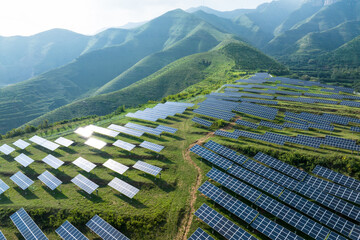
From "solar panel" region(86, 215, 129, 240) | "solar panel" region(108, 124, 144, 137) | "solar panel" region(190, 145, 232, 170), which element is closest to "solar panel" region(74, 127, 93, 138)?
"solar panel" region(108, 124, 144, 137)

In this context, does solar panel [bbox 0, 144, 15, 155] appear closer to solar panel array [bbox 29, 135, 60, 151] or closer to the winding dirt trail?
solar panel array [bbox 29, 135, 60, 151]

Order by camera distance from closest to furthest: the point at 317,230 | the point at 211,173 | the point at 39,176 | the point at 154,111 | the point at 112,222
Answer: the point at 317,230, the point at 112,222, the point at 211,173, the point at 39,176, the point at 154,111

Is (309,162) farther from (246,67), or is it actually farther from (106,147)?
(246,67)

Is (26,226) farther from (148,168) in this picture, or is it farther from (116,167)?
(148,168)

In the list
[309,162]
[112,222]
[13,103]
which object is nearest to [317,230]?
[309,162]

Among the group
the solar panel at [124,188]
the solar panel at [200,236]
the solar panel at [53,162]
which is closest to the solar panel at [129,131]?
the solar panel at [53,162]
